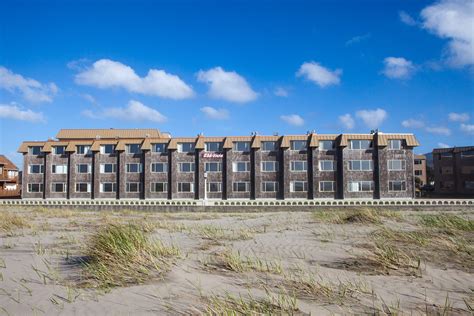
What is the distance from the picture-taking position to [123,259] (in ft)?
26.4

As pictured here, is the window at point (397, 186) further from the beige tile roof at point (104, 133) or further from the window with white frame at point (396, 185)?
the beige tile roof at point (104, 133)

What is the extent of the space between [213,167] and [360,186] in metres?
19.2

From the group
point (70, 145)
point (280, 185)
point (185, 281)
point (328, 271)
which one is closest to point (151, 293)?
point (185, 281)

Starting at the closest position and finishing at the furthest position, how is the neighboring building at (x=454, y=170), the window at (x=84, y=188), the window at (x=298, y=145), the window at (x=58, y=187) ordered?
the window at (x=298, y=145), the window at (x=84, y=188), the window at (x=58, y=187), the neighboring building at (x=454, y=170)

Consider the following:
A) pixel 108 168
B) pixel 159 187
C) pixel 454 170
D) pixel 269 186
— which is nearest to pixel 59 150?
pixel 108 168

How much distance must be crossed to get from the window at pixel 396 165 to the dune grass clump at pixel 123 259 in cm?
4117

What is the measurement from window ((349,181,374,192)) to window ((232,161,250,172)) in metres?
13.4

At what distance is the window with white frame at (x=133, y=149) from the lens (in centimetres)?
5011

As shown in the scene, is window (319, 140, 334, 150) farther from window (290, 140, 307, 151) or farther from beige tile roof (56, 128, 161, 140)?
beige tile roof (56, 128, 161, 140)

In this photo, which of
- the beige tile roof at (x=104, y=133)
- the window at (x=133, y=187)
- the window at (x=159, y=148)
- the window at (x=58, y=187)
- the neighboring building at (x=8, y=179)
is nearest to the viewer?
the window at (x=159, y=148)

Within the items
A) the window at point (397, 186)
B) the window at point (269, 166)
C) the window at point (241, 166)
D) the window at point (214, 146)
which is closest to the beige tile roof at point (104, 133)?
the window at point (214, 146)

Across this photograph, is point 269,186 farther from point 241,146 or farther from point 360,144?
point 360,144

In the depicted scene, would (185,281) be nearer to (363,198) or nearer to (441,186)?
(363,198)

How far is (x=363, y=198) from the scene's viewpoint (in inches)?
1752
